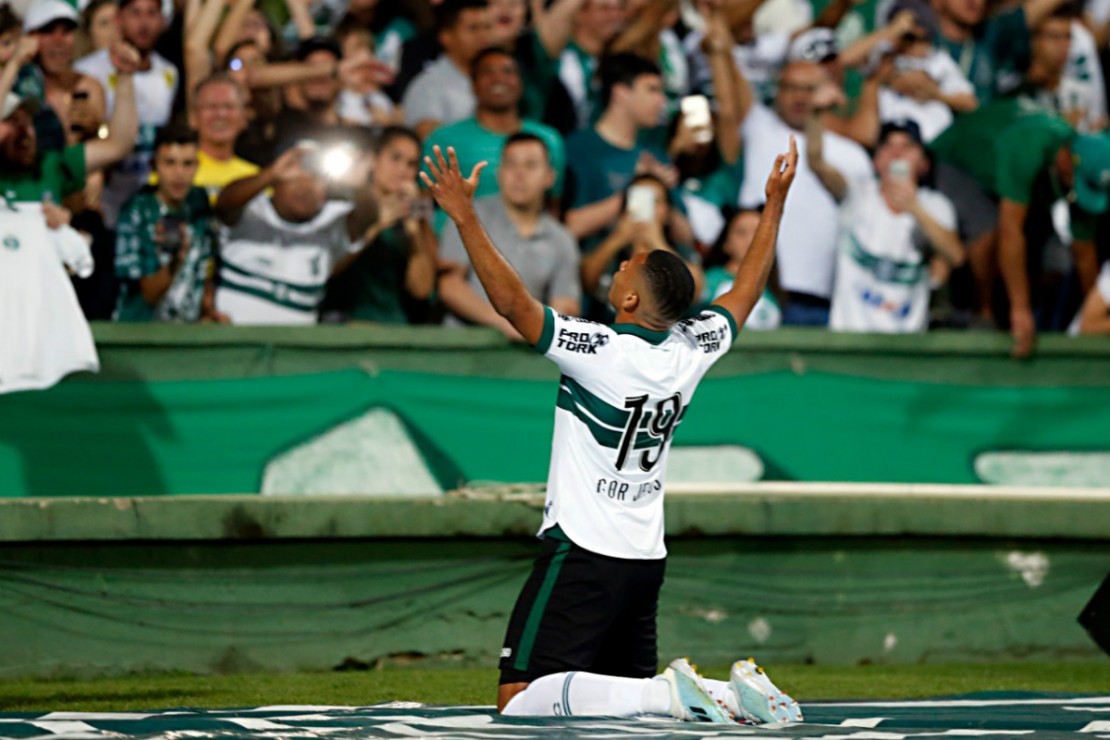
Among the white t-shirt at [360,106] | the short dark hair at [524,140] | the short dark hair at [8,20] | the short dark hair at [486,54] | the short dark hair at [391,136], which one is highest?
the short dark hair at [486,54]

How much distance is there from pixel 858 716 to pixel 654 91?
196 inches

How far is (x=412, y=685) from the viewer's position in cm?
721

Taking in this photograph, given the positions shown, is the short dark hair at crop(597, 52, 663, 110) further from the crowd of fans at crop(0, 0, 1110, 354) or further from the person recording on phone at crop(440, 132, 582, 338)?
the person recording on phone at crop(440, 132, 582, 338)

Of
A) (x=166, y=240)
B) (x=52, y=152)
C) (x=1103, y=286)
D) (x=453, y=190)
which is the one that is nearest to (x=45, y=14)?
(x=52, y=152)

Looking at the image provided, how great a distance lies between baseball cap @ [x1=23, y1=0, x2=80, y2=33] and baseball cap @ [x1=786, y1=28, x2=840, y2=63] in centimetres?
437

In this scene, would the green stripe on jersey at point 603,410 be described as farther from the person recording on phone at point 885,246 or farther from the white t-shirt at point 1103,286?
the white t-shirt at point 1103,286

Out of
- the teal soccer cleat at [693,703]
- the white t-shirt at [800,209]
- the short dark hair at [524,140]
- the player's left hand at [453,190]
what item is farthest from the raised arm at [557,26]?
the teal soccer cleat at [693,703]

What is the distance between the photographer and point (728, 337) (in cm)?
580

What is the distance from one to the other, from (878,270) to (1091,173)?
58.6 inches

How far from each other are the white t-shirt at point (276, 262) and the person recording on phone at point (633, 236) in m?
1.38

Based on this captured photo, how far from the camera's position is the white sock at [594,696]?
5.34 m

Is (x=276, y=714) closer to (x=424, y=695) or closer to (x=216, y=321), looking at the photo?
(x=424, y=695)

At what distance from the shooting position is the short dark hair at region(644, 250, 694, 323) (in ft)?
18.1

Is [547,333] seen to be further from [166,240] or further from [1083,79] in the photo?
[1083,79]
